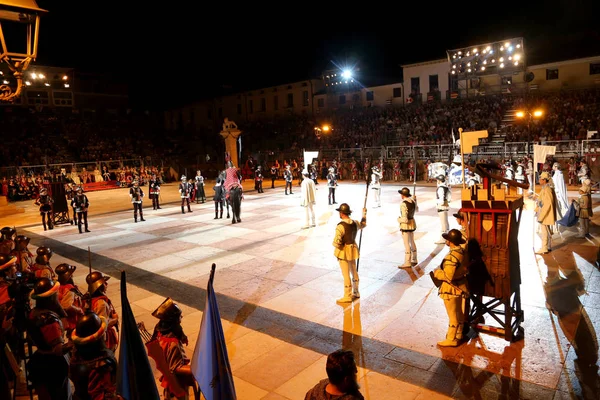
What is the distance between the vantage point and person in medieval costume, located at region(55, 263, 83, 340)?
520 centimetres

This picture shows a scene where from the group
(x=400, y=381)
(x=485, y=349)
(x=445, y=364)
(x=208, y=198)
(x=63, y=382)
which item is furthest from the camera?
(x=208, y=198)

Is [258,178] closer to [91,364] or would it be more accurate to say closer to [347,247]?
[347,247]

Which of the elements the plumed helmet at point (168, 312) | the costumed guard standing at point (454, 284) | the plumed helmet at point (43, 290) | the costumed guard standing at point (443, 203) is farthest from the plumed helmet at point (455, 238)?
the costumed guard standing at point (443, 203)

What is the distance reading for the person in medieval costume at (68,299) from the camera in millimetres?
5203

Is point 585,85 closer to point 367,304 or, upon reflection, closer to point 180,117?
point 367,304

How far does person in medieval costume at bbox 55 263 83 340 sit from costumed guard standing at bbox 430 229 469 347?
4.69m

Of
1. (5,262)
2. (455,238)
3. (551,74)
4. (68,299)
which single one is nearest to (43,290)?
(68,299)

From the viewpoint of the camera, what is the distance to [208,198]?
80.9 feet

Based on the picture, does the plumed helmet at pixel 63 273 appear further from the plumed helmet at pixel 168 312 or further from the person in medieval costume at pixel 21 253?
the plumed helmet at pixel 168 312

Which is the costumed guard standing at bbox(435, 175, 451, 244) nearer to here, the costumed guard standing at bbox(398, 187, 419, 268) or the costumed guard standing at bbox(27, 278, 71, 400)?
the costumed guard standing at bbox(398, 187, 419, 268)

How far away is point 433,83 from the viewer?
40281 millimetres

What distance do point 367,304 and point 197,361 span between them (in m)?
4.33

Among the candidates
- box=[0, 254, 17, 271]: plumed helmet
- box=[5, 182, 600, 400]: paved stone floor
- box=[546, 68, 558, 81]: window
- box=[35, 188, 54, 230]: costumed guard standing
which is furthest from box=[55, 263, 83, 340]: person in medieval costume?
box=[546, 68, 558, 81]: window

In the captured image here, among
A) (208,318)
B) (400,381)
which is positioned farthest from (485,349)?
(208,318)
